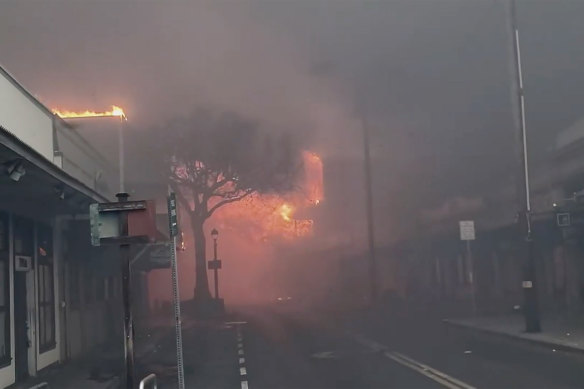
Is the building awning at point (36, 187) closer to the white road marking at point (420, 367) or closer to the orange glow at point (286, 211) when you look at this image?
the white road marking at point (420, 367)

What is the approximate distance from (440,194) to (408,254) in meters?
2.59

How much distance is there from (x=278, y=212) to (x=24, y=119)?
2487 cm

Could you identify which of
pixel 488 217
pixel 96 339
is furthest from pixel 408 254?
pixel 96 339

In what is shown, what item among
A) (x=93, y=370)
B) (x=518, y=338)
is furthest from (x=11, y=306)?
(x=518, y=338)

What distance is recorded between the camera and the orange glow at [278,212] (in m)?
31.6

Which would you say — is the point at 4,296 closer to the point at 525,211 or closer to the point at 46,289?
the point at 46,289

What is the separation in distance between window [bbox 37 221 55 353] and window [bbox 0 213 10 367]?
168 cm

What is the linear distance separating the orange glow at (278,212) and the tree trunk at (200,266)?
286cm

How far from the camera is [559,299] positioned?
18.3 meters

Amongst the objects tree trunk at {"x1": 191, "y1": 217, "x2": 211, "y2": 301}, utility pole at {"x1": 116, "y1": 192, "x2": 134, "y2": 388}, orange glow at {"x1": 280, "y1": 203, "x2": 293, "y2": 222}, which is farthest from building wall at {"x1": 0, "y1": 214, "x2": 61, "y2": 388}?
orange glow at {"x1": 280, "y1": 203, "x2": 293, "y2": 222}

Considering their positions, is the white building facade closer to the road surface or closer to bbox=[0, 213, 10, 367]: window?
bbox=[0, 213, 10, 367]: window

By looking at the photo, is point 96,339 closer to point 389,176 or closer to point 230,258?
point 389,176

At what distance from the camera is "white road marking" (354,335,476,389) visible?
8.26 meters

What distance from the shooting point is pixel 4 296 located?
9531 mm
